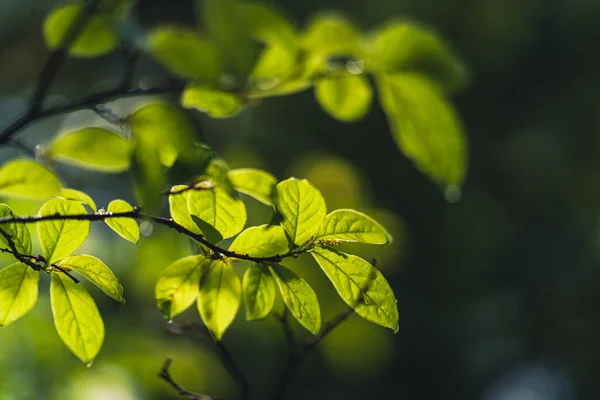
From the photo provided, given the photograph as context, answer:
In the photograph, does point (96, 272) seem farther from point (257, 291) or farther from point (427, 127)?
point (427, 127)

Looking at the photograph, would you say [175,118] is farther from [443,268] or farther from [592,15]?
[592,15]

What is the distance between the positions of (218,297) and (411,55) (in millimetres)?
341

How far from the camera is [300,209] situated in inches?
18.9

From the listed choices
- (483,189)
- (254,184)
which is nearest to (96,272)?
(254,184)

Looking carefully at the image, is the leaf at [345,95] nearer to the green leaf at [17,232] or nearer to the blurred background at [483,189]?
the green leaf at [17,232]

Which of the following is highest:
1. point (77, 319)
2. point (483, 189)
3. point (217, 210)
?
point (217, 210)

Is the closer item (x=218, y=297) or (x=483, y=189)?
(x=218, y=297)

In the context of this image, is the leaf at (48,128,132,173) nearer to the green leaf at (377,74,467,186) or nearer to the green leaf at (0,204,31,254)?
the green leaf at (0,204,31,254)

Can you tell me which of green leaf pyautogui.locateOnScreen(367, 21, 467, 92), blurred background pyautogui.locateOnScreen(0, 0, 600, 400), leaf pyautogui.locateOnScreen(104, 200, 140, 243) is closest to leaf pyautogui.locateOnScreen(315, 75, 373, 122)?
green leaf pyautogui.locateOnScreen(367, 21, 467, 92)

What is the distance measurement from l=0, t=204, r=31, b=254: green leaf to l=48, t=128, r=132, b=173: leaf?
8 centimetres

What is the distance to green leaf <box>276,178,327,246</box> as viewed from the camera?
0.48 meters

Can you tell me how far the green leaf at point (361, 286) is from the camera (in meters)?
0.47

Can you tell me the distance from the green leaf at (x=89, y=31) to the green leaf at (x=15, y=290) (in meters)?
0.21

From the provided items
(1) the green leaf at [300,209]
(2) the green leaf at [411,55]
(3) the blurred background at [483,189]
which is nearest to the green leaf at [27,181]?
(1) the green leaf at [300,209]
